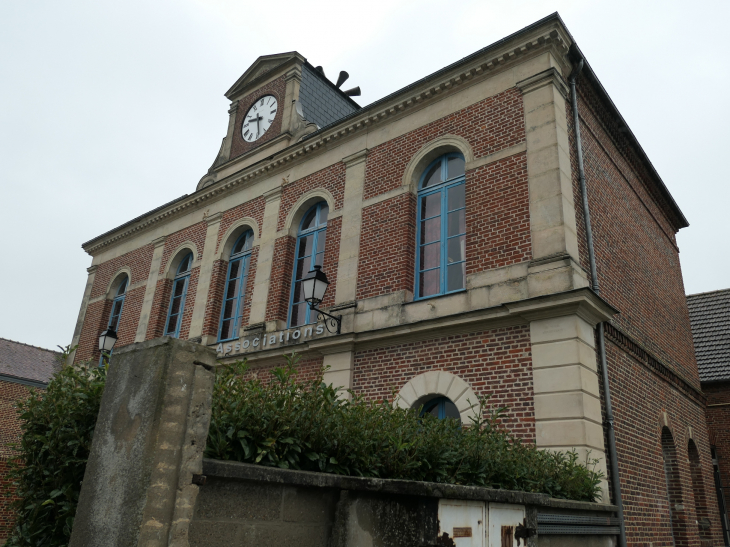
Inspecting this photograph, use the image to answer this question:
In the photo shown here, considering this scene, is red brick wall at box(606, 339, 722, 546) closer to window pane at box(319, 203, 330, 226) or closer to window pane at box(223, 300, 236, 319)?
window pane at box(319, 203, 330, 226)

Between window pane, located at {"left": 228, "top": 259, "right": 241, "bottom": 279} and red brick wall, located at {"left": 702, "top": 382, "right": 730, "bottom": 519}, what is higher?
window pane, located at {"left": 228, "top": 259, "right": 241, "bottom": 279}

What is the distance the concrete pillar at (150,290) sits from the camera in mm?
15339

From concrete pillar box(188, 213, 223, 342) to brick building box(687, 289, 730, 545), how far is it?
1339 centimetres

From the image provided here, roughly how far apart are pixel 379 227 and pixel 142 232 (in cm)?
958

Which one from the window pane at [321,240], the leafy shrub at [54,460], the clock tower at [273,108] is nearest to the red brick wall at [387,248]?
the window pane at [321,240]

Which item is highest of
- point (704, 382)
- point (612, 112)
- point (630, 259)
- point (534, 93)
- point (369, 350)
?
point (612, 112)

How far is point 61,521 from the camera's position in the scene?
10.0 ft

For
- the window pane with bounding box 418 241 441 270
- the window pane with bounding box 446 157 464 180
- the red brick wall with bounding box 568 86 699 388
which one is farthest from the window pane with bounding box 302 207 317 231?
the red brick wall with bounding box 568 86 699 388

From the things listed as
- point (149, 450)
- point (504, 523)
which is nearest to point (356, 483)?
point (149, 450)

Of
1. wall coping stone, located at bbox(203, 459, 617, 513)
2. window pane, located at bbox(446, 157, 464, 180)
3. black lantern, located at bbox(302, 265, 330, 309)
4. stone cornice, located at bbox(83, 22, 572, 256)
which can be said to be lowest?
wall coping stone, located at bbox(203, 459, 617, 513)

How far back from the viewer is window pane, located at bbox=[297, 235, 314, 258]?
1228 cm

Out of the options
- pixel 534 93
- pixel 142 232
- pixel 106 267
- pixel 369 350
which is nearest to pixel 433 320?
pixel 369 350

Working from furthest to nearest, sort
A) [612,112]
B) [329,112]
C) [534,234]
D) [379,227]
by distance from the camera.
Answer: [329,112]
[612,112]
[379,227]
[534,234]

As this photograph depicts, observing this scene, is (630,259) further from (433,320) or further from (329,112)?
(329,112)
